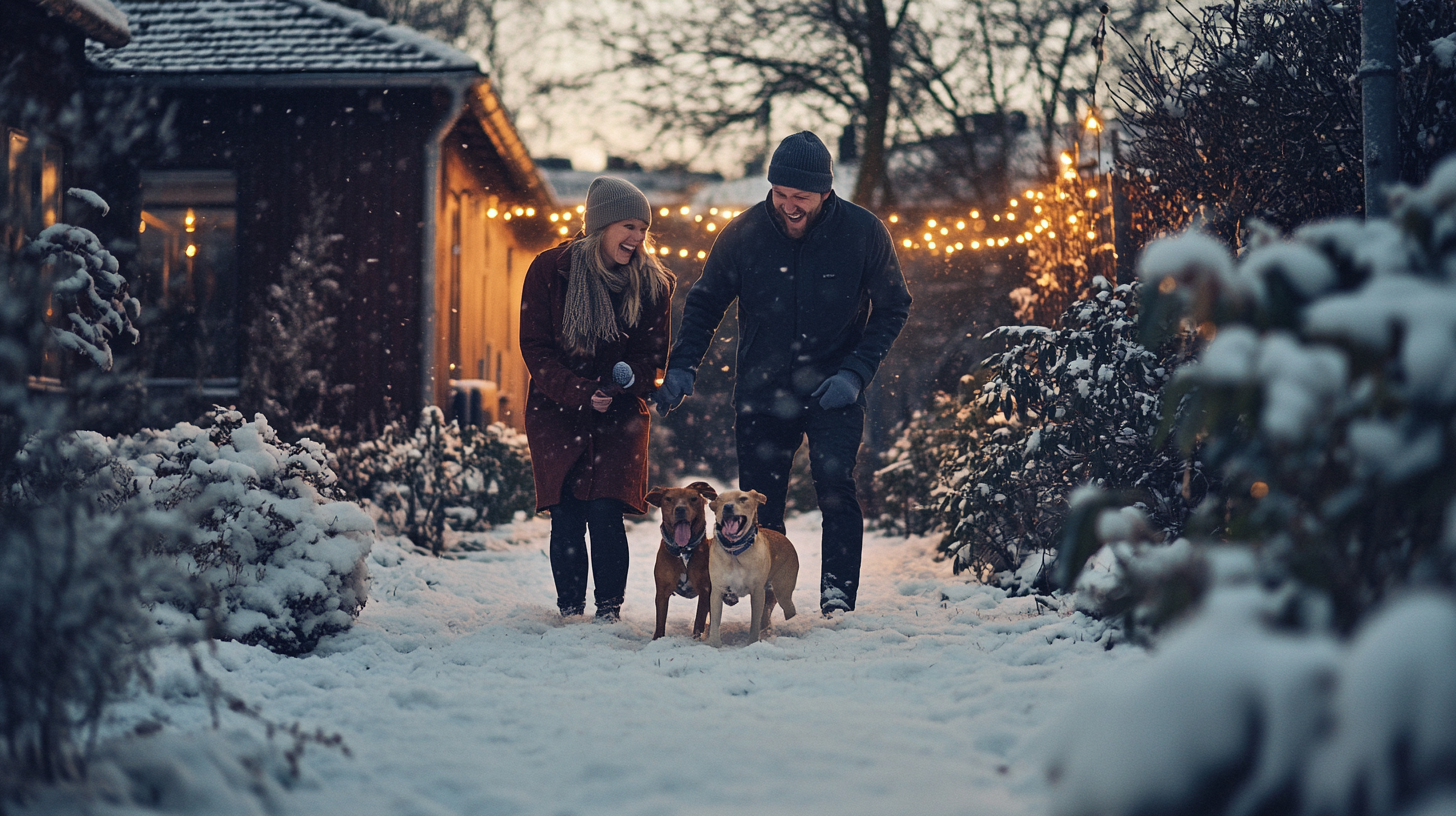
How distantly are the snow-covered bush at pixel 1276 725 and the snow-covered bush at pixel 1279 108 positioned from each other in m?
3.21

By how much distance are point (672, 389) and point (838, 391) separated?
69cm

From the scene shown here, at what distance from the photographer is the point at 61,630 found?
6.16ft

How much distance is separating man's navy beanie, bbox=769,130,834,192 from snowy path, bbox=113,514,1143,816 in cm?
179

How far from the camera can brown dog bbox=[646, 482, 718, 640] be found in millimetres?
4195

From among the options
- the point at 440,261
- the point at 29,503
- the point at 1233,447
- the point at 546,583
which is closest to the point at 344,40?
the point at 440,261

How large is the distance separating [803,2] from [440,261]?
8.07 meters

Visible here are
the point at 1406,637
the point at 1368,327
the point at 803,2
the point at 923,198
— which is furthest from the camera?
the point at 923,198

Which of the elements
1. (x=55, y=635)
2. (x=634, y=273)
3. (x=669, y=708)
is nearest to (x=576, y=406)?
(x=634, y=273)

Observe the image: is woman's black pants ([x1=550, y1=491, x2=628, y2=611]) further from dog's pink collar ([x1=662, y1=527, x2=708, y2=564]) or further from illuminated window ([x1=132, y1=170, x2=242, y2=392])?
illuminated window ([x1=132, y1=170, x2=242, y2=392])

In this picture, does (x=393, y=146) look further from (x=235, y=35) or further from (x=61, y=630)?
(x=61, y=630)

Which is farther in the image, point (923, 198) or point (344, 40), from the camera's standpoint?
point (923, 198)

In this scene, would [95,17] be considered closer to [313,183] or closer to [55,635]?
[313,183]

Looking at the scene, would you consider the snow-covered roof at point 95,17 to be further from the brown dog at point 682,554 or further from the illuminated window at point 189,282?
the brown dog at point 682,554

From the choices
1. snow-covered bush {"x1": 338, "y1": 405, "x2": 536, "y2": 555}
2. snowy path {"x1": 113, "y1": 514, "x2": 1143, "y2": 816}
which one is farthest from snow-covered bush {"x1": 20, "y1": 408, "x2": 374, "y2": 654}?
snow-covered bush {"x1": 338, "y1": 405, "x2": 536, "y2": 555}
